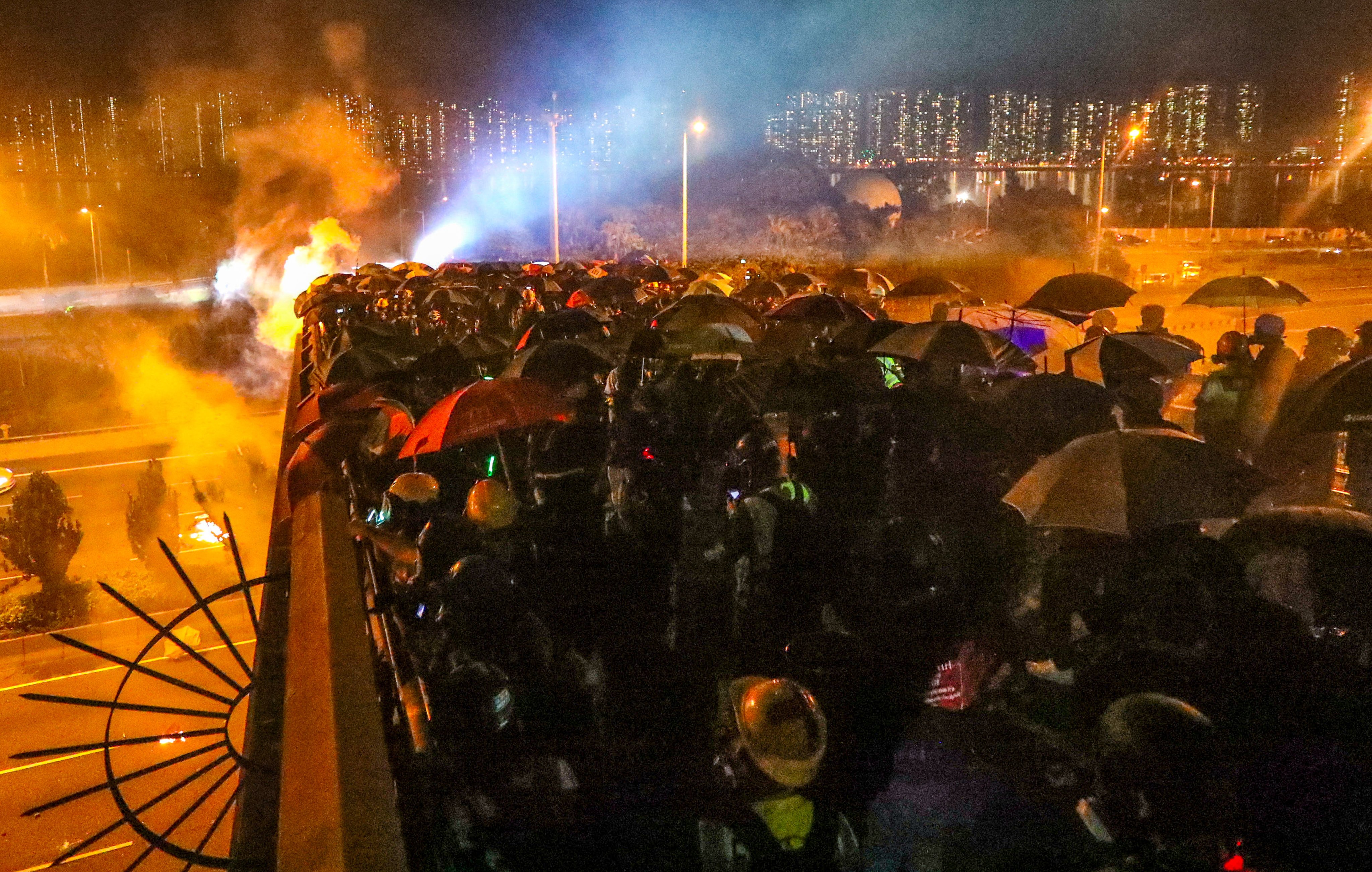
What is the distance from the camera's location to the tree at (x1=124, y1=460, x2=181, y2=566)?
20.2 meters

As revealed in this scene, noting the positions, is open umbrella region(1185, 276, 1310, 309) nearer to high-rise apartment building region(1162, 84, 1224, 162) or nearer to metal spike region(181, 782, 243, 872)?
metal spike region(181, 782, 243, 872)

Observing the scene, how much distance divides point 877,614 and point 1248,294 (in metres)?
5.86

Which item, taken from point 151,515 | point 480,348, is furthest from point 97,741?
point 151,515

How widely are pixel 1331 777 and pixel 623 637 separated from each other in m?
2.52

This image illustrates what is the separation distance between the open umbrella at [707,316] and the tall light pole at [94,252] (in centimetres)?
5366

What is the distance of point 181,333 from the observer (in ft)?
128

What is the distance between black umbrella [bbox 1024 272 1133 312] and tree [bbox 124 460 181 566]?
1817cm

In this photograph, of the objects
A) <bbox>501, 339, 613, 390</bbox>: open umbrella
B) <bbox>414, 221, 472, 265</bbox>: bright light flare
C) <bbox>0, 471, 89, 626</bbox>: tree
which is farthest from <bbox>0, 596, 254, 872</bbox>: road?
<bbox>414, 221, 472, 265</bbox>: bright light flare

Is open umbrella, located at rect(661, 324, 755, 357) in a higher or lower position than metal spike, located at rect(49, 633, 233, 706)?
higher

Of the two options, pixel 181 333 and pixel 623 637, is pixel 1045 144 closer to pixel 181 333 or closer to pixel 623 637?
pixel 181 333

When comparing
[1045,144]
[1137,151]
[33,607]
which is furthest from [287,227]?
[1045,144]

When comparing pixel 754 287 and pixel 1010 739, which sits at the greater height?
pixel 754 287

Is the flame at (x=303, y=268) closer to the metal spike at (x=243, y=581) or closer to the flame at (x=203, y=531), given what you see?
the flame at (x=203, y=531)

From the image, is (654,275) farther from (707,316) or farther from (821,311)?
(707,316)
